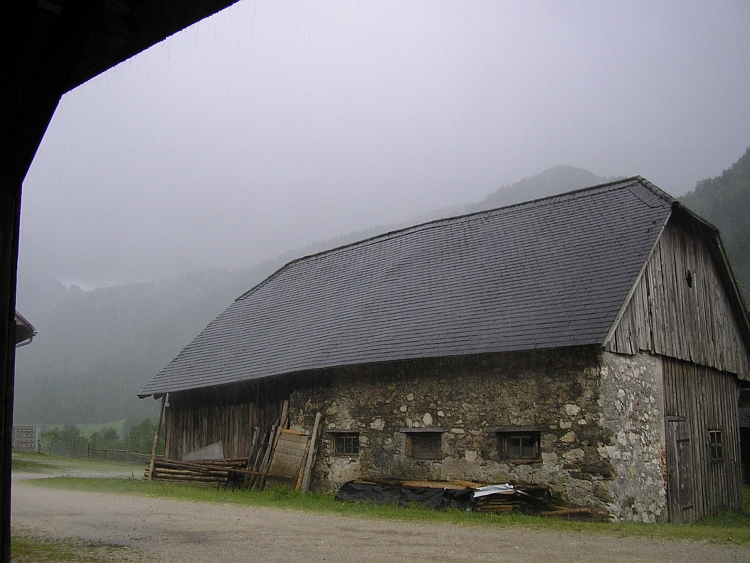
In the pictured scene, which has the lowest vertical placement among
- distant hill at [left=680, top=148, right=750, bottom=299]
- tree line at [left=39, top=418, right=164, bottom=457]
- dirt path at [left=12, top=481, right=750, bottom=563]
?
tree line at [left=39, top=418, right=164, bottom=457]

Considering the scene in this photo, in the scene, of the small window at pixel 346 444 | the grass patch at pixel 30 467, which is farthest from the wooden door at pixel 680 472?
the grass patch at pixel 30 467

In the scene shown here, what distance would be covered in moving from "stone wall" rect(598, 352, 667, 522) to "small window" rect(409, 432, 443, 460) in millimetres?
3453

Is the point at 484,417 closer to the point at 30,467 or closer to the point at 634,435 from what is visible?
the point at 634,435

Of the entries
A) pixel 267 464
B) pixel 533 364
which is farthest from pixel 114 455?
pixel 533 364

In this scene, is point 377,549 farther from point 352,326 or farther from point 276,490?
point 352,326

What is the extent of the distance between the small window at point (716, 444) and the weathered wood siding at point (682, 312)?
5.29 ft

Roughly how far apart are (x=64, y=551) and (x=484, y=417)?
8.61 metres

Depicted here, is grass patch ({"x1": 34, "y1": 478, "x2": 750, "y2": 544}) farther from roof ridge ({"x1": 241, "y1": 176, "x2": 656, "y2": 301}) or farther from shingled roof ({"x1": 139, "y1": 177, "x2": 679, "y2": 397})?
roof ridge ({"x1": 241, "y1": 176, "x2": 656, "y2": 301})

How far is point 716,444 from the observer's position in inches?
625

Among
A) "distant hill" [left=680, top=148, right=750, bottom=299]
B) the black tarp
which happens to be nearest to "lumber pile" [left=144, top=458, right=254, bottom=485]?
the black tarp

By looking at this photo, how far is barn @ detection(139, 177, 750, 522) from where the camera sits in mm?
12367

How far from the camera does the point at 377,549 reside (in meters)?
7.31

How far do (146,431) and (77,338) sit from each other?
384 ft

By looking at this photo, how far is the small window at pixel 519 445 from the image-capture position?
41.8ft
